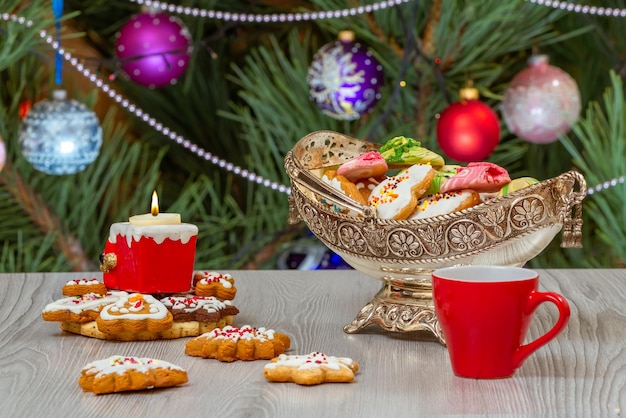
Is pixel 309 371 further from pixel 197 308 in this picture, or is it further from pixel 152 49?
pixel 152 49

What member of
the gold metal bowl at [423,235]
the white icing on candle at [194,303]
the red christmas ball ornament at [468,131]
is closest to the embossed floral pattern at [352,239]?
the gold metal bowl at [423,235]

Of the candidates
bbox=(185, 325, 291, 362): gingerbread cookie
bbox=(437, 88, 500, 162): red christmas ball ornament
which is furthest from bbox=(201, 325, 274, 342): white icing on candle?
bbox=(437, 88, 500, 162): red christmas ball ornament

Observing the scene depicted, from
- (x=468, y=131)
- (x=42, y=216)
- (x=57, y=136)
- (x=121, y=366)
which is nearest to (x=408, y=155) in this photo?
(x=121, y=366)

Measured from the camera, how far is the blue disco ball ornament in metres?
1.58

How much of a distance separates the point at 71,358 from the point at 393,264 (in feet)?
0.77

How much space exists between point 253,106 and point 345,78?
25 centimetres

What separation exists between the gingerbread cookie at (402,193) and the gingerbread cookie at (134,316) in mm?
171

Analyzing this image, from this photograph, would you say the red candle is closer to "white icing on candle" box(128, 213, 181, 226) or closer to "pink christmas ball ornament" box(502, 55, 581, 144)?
"white icing on candle" box(128, 213, 181, 226)

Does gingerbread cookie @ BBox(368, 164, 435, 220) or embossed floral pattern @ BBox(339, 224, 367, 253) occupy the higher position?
gingerbread cookie @ BBox(368, 164, 435, 220)

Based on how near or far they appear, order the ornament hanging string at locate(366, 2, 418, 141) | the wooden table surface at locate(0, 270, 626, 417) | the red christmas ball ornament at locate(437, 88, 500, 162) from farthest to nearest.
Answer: the ornament hanging string at locate(366, 2, 418, 141)
the red christmas ball ornament at locate(437, 88, 500, 162)
the wooden table surface at locate(0, 270, 626, 417)

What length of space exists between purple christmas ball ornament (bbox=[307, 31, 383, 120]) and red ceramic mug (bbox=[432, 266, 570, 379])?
3.37ft

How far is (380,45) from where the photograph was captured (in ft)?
5.90

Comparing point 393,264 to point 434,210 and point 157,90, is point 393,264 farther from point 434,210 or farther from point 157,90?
point 157,90

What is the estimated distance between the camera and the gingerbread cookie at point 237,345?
65 centimetres
